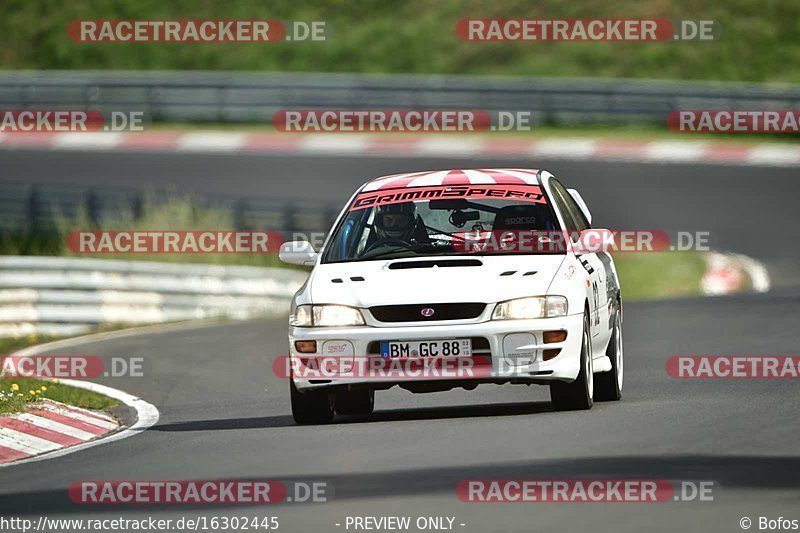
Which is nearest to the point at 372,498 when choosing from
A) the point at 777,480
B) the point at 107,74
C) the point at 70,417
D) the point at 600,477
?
the point at 600,477

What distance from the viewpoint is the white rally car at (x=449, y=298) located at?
10539 millimetres

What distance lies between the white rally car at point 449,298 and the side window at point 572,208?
19 centimetres

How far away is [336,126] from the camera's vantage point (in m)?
37.3

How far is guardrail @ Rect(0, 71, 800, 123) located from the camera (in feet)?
119

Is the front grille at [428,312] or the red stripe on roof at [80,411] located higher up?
the front grille at [428,312]

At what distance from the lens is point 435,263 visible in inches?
433

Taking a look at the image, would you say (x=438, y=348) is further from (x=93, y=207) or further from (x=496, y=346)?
(x=93, y=207)
